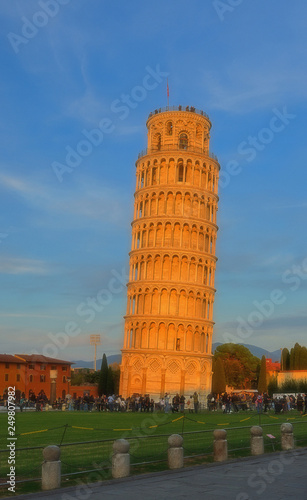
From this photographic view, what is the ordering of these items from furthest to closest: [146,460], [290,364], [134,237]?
[290,364] < [134,237] < [146,460]

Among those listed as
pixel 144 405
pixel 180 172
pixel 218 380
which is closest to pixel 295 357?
pixel 218 380

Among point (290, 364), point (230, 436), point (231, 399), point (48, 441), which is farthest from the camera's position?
point (290, 364)

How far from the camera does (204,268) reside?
76.1 meters

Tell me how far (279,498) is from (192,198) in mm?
64342

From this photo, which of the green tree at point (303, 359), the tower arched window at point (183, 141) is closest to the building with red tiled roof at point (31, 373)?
the green tree at point (303, 359)

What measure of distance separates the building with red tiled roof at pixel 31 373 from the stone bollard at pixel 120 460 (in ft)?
254

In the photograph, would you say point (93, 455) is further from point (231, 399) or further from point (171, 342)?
point (171, 342)

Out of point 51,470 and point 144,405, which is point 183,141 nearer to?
point 144,405

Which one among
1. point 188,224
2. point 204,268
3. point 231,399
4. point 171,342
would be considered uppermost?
point 188,224

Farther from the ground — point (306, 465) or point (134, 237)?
point (134, 237)

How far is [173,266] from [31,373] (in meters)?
34.1

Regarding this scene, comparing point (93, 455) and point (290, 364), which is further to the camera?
point (290, 364)

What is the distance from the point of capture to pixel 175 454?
51.0 feet

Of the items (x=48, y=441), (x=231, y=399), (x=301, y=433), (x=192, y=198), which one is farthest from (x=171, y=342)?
(x=48, y=441)
